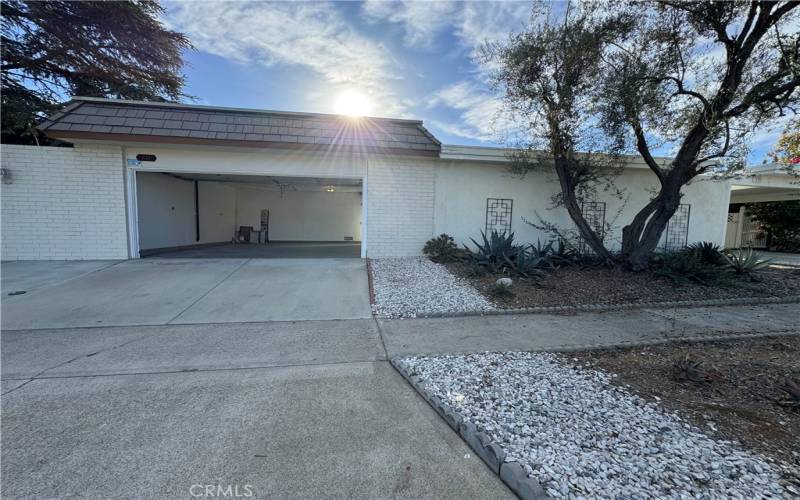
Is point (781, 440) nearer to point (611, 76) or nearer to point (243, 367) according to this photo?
point (243, 367)

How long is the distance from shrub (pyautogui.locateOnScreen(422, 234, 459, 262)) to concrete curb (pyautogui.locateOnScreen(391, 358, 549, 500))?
18.4 feet

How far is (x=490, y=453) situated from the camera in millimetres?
2010

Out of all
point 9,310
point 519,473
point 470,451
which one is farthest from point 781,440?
point 9,310

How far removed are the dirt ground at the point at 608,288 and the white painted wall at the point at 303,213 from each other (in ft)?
33.0

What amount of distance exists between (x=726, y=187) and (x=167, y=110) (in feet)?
51.5

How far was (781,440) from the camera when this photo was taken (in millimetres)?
2113

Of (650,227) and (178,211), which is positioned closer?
(650,227)

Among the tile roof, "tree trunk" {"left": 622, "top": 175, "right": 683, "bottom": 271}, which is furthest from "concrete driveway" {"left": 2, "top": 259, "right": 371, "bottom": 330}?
"tree trunk" {"left": 622, "top": 175, "right": 683, "bottom": 271}

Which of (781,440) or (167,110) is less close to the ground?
(167,110)

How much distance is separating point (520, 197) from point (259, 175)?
7.29m

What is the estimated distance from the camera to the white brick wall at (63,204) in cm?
730

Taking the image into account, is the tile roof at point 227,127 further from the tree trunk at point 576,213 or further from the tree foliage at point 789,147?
the tree foliage at point 789,147

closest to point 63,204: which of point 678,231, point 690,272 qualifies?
point 690,272

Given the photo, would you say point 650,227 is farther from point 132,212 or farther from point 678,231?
point 132,212
